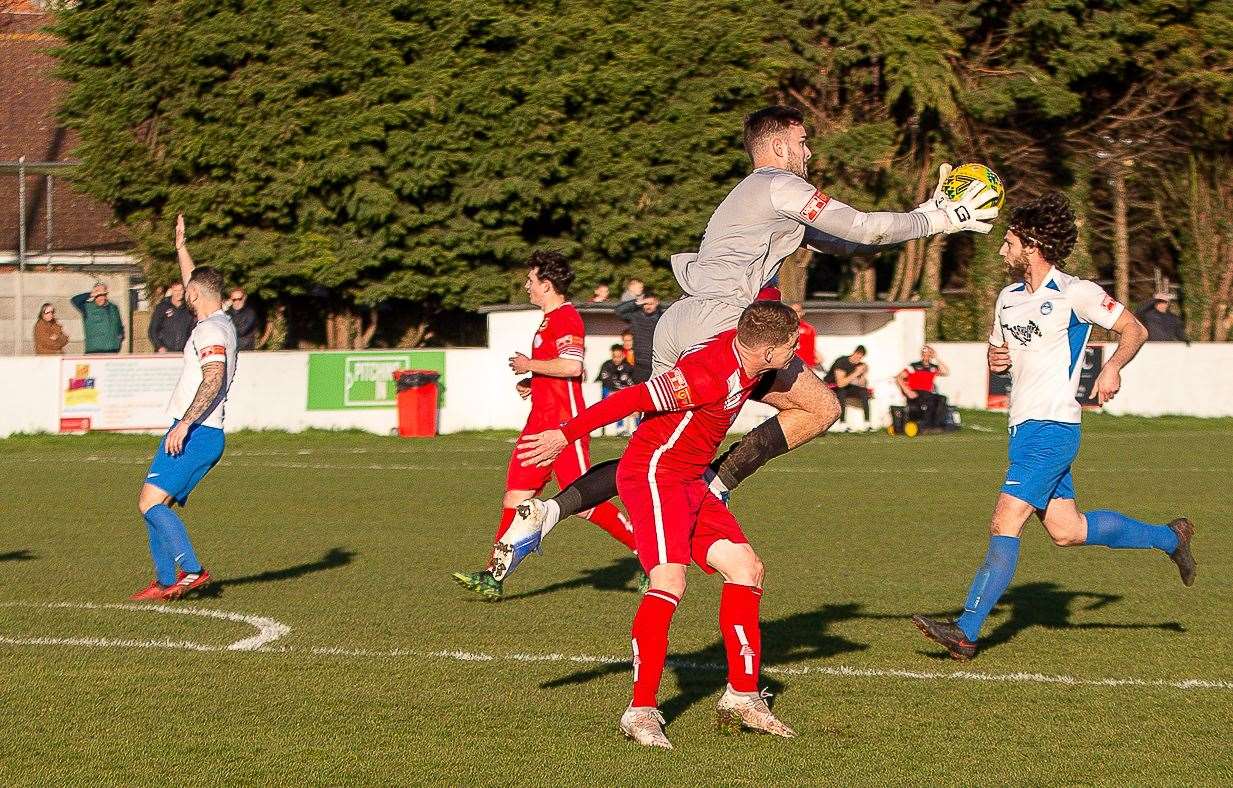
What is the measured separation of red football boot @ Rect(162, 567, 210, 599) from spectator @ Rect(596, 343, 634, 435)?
47.0 ft

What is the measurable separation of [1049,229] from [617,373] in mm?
16394

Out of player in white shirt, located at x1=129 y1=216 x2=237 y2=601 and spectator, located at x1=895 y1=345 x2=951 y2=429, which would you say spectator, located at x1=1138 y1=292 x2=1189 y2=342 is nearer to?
spectator, located at x1=895 y1=345 x2=951 y2=429

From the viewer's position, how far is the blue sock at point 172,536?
9.74 meters

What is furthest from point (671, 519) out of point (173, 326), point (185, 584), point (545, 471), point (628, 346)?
point (173, 326)

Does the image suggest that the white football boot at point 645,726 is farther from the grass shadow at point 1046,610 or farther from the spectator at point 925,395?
the spectator at point 925,395

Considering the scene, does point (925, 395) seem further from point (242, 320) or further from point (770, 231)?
point (770, 231)

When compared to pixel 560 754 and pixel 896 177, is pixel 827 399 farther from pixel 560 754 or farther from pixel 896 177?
pixel 896 177

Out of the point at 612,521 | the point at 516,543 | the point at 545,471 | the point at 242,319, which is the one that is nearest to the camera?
the point at 516,543

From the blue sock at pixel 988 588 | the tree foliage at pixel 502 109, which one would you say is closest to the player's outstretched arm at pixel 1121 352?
the blue sock at pixel 988 588

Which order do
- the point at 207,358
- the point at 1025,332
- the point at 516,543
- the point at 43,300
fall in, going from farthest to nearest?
the point at 43,300 < the point at 207,358 < the point at 1025,332 < the point at 516,543

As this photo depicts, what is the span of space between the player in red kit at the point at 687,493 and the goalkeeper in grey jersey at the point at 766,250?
74 cm

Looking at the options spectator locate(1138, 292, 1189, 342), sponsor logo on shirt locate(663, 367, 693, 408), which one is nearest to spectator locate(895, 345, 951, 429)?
spectator locate(1138, 292, 1189, 342)

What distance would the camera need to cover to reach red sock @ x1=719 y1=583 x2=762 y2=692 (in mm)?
6469

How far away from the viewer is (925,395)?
83.3 feet
